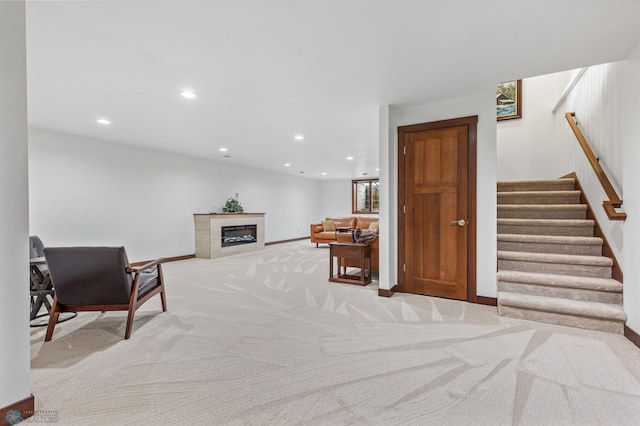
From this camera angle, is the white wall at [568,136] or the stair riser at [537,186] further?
the stair riser at [537,186]

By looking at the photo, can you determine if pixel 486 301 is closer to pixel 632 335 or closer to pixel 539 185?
pixel 632 335

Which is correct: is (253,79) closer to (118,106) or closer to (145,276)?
(118,106)

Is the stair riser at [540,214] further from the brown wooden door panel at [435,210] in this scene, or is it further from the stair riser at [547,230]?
the brown wooden door panel at [435,210]

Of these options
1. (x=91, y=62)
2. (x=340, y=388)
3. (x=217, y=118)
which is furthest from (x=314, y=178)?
(x=340, y=388)

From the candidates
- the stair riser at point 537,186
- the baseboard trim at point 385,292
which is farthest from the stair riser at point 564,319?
the stair riser at point 537,186

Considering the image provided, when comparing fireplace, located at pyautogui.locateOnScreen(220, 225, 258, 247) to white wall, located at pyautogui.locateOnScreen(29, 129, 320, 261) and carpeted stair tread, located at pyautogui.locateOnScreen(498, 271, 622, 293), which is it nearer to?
white wall, located at pyautogui.locateOnScreen(29, 129, 320, 261)

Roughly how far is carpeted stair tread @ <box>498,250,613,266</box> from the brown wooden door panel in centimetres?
54

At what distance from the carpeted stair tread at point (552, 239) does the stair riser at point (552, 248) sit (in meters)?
0.05

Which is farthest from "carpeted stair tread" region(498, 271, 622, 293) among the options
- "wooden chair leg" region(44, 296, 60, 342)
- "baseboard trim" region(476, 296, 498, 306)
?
"wooden chair leg" region(44, 296, 60, 342)

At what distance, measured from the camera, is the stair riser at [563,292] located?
2846 mm

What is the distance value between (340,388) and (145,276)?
7.77 ft

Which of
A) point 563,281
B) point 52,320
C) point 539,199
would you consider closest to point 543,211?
point 539,199

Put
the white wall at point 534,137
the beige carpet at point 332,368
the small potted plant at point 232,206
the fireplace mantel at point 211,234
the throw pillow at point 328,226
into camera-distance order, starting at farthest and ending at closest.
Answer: the throw pillow at point 328,226 < the small potted plant at point 232,206 < the fireplace mantel at point 211,234 < the white wall at point 534,137 < the beige carpet at point 332,368

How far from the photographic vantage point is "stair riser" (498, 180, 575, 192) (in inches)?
168
